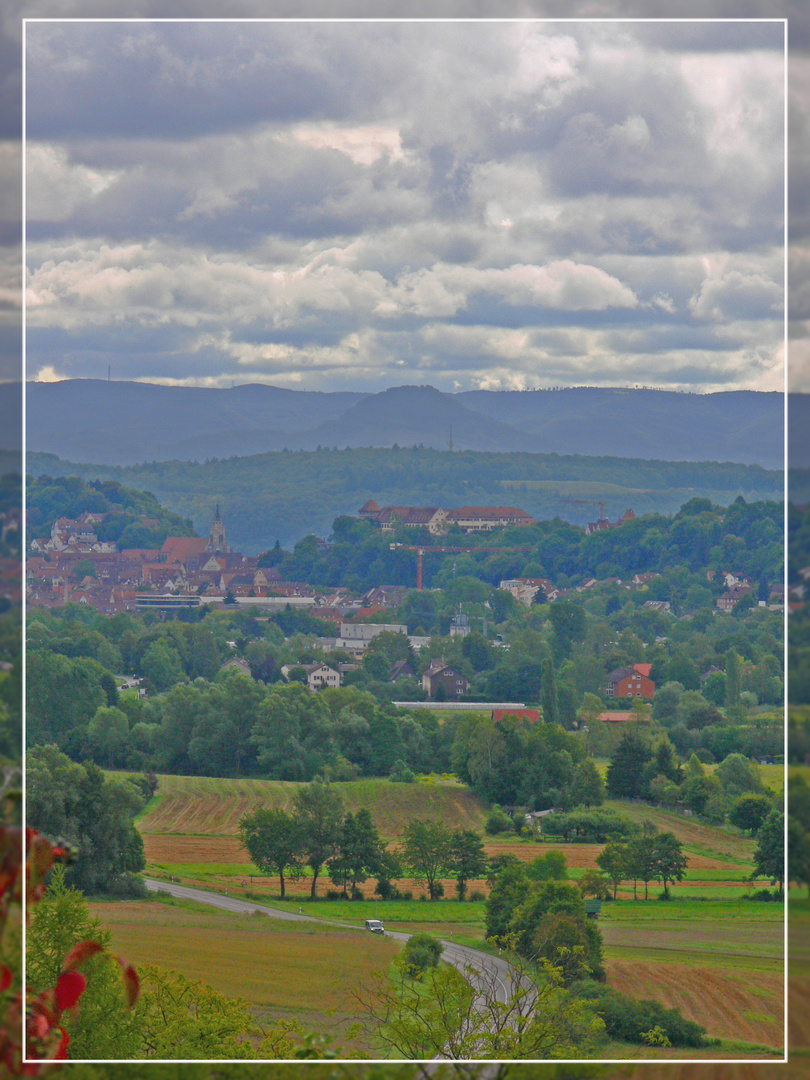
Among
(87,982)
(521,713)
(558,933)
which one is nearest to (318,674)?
(521,713)

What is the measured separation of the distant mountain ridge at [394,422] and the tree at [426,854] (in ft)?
29.9

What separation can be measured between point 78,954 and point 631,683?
14.9 metres

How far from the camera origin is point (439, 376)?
38.7 ft

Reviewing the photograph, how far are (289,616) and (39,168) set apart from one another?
1218 cm

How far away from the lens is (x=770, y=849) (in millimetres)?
7664

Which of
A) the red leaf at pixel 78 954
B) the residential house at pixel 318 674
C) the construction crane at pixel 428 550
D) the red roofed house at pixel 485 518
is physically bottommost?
the residential house at pixel 318 674

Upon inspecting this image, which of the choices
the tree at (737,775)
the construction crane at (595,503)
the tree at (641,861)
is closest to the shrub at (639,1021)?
the tree at (641,861)

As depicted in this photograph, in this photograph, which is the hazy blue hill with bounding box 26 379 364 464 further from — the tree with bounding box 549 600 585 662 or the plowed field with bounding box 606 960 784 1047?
the plowed field with bounding box 606 960 784 1047

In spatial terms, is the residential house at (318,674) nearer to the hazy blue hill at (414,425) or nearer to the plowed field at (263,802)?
the hazy blue hill at (414,425)

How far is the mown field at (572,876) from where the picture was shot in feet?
19.0

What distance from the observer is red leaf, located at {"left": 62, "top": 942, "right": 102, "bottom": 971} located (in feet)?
4.48

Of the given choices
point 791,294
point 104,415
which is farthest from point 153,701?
point 791,294

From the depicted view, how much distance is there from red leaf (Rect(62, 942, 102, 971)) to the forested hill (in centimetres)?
1958

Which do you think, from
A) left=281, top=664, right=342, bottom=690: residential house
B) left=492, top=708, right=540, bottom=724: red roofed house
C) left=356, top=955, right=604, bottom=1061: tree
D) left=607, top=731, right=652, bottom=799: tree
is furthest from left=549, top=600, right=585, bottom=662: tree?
left=356, top=955, right=604, bottom=1061: tree
